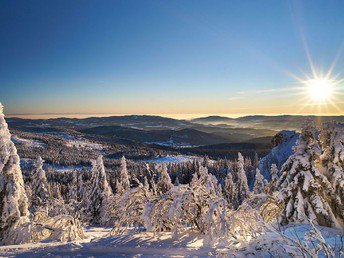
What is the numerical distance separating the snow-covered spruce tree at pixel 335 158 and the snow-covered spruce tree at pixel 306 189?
30 cm

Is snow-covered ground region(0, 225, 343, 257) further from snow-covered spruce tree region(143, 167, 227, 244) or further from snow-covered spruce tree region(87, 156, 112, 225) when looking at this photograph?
snow-covered spruce tree region(87, 156, 112, 225)

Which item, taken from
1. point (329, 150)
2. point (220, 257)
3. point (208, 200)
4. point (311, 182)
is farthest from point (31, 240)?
point (329, 150)

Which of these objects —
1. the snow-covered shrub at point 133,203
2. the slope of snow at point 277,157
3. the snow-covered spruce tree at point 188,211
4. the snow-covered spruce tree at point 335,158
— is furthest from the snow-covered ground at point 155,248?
the slope of snow at point 277,157

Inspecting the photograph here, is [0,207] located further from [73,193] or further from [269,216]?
[73,193]

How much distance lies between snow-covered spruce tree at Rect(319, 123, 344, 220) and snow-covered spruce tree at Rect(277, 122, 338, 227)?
30 centimetres

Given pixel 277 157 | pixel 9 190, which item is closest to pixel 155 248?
pixel 9 190

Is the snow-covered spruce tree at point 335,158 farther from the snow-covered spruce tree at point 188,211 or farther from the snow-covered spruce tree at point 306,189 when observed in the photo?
the snow-covered spruce tree at point 188,211

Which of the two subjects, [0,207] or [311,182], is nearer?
[311,182]

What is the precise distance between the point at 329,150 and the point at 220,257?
7.42 meters

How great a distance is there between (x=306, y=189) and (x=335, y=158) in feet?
5.85

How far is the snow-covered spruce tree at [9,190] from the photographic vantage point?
13.3m

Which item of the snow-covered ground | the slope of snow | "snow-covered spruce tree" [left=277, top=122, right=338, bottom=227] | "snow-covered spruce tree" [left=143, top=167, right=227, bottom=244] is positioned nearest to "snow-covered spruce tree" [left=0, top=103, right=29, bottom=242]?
the snow-covered ground

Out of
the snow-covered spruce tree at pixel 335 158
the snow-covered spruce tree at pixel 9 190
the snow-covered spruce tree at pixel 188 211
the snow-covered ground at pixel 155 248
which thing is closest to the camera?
the snow-covered ground at pixel 155 248

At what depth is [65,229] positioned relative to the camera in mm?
11820
